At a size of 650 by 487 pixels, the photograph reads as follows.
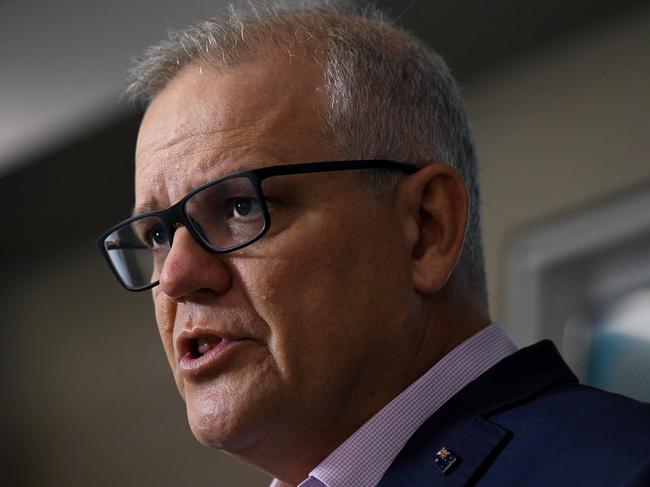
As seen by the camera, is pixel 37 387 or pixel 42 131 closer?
pixel 42 131

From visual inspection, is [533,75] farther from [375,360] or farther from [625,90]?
[375,360]

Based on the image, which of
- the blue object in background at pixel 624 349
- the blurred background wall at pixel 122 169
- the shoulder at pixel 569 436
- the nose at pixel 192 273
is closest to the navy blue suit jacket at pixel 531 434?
the shoulder at pixel 569 436

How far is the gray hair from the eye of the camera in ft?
5.16

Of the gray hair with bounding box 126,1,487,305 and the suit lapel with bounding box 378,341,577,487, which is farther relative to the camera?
the gray hair with bounding box 126,1,487,305

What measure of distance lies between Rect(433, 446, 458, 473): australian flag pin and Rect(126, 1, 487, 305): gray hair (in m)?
0.36

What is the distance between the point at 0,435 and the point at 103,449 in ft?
1.89

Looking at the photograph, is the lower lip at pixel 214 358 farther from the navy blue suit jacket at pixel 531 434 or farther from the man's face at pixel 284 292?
the navy blue suit jacket at pixel 531 434

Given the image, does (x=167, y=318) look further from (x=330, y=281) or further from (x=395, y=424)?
(x=395, y=424)

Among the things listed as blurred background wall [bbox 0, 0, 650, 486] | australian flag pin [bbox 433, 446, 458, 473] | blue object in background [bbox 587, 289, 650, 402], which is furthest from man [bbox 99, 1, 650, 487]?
blurred background wall [bbox 0, 0, 650, 486]

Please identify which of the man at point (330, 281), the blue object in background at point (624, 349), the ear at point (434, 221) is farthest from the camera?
the blue object in background at point (624, 349)

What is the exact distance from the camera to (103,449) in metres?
4.04

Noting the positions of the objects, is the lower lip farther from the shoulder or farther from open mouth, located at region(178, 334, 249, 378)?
the shoulder

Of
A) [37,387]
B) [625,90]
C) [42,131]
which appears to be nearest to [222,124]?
[625,90]

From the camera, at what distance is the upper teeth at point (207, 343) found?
148cm
